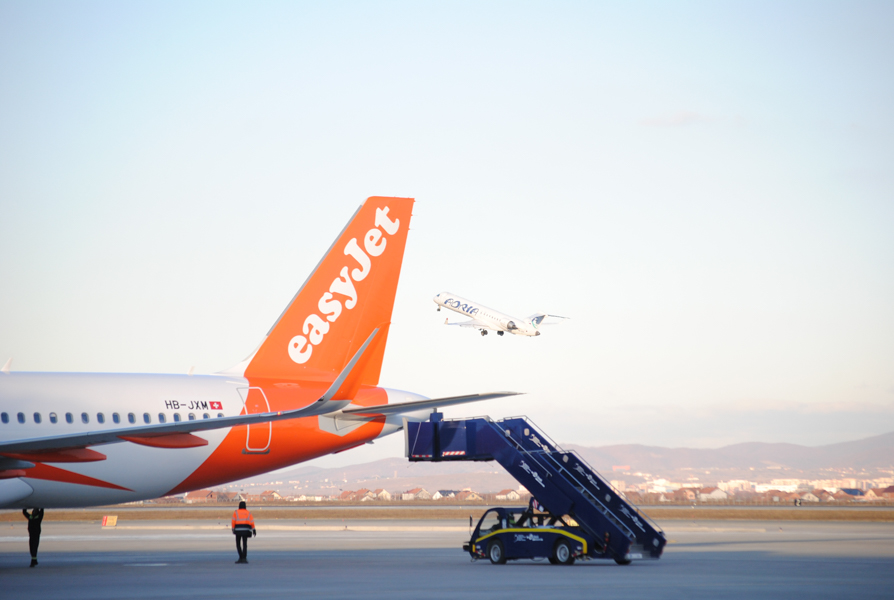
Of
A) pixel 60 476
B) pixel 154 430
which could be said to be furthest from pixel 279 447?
pixel 154 430

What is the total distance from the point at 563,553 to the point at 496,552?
1961mm

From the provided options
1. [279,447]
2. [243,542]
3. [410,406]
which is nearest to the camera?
[410,406]

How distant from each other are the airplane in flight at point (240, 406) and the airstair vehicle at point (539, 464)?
0.91 meters

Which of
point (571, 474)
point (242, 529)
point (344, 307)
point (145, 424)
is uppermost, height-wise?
point (344, 307)

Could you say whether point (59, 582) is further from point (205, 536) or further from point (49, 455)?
point (205, 536)

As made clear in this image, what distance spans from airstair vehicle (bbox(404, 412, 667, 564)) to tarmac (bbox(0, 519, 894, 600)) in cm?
109

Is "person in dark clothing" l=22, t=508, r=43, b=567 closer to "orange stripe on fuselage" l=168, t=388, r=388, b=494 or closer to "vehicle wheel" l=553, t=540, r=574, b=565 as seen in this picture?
"orange stripe on fuselage" l=168, t=388, r=388, b=494

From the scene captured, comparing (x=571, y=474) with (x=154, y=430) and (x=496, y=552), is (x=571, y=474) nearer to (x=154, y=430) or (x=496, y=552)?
(x=496, y=552)

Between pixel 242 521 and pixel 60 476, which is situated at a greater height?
pixel 60 476

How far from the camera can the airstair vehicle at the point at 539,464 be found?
26875 millimetres

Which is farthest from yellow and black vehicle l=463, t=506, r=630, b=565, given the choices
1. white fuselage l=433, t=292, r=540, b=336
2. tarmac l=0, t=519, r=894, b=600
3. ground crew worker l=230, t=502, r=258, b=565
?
white fuselage l=433, t=292, r=540, b=336

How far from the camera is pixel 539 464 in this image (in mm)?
27469

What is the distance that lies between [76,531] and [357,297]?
1102 inches

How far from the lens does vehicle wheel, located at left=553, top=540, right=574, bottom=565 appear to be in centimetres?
2614
